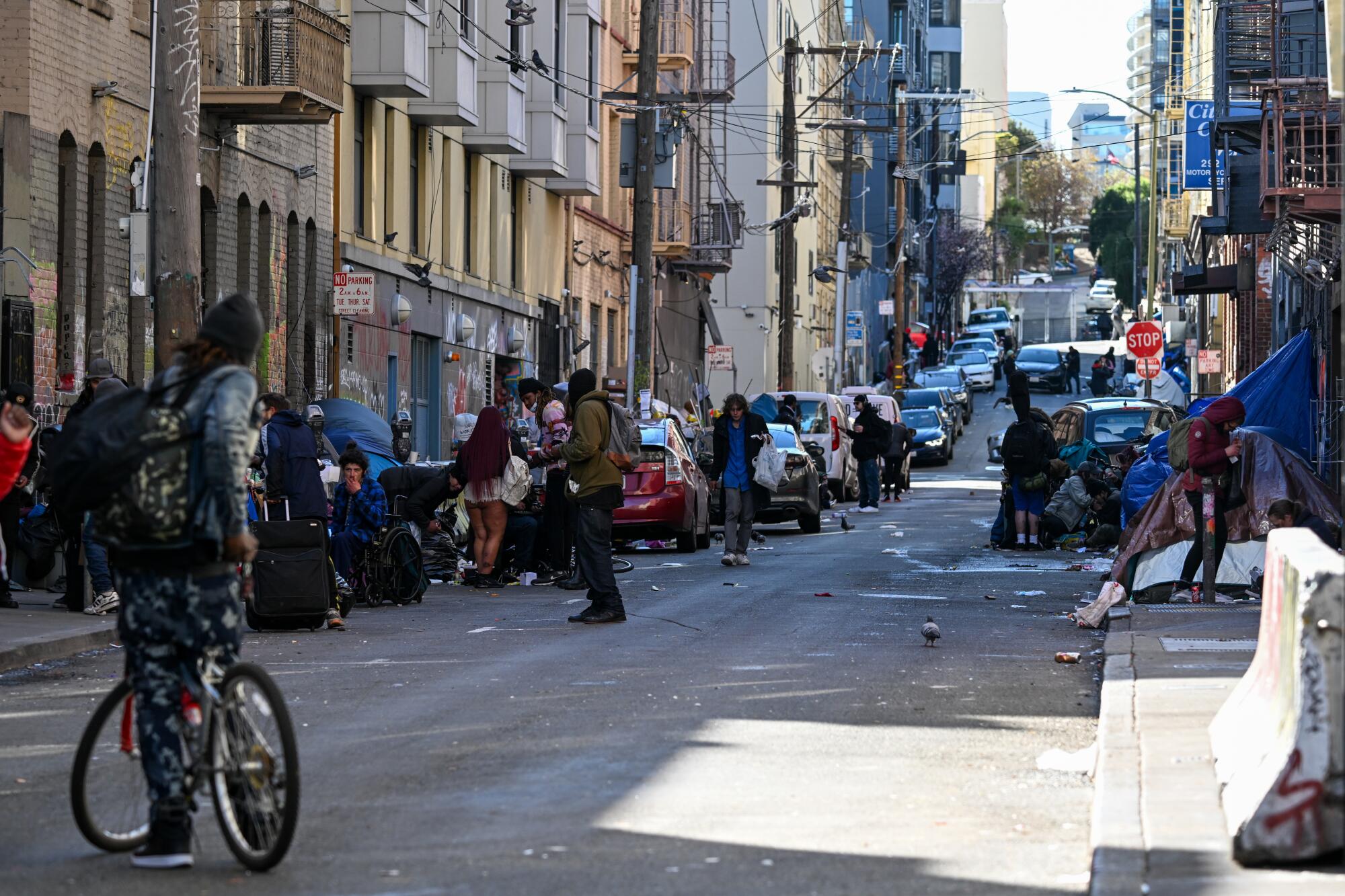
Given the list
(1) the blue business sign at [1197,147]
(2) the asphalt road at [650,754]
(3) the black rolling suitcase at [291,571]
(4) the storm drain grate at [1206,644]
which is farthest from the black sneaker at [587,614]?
(1) the blue business sign at [1197,147]

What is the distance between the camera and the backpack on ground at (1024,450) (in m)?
25.7

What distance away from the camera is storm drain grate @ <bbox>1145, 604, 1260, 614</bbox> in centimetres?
1616

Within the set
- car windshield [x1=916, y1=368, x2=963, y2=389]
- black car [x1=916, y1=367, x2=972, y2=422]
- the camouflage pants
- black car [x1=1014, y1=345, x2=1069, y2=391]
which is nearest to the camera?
the camouflage pants

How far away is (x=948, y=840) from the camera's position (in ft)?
26.0

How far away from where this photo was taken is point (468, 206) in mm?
37531

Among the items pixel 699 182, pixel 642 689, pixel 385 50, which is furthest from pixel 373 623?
pixel 699 182

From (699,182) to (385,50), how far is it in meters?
29.6

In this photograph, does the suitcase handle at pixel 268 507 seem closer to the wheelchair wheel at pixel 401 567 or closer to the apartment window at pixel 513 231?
the wheelchair wheel at pixel 401 567

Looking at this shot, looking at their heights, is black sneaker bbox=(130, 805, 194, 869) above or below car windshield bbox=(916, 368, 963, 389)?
A: below

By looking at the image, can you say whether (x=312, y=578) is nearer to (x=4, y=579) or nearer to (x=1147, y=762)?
(x=4, y=579)

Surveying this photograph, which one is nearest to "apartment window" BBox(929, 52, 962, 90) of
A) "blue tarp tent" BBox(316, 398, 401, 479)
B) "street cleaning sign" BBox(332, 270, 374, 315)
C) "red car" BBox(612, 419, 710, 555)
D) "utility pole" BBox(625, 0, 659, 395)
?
"utility pole" BBox(625, 0, 659, 395)

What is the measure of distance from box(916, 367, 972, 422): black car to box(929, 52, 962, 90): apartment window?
7559 cm

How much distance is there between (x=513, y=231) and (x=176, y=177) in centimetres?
2412

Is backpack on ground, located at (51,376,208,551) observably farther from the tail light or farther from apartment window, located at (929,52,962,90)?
apartment window, located at (929,52,962,90)
